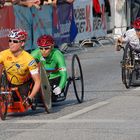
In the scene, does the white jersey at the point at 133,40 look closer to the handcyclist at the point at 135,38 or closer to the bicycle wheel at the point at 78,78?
the handcyclist at the point at 135,38

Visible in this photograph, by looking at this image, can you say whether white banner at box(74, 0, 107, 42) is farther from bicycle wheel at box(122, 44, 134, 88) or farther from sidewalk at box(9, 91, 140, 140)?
sidewalk at box(9, 91, 140, 140)

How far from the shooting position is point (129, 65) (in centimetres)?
1444

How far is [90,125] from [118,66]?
370 inches

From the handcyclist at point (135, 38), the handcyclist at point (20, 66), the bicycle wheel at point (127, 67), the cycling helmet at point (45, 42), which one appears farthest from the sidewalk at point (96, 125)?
the handcyclist at point (135, 38)

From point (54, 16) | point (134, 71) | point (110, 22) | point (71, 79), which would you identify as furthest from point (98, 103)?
point (110, 22)

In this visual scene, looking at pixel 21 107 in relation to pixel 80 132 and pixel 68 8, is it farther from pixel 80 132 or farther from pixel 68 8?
pixel 68 8

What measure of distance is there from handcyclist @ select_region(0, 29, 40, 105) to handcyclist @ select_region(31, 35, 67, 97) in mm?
631

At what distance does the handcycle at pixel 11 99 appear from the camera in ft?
35.3

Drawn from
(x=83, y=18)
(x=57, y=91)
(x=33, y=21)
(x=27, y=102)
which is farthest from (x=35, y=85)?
(x=83, y=18)

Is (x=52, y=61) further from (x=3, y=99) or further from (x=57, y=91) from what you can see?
(x=3, y=99)

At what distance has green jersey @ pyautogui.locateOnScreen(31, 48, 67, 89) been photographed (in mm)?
11867

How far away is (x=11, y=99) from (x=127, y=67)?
12.9ft

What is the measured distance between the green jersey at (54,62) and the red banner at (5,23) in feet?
24.6

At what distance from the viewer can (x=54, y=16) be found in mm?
23141
